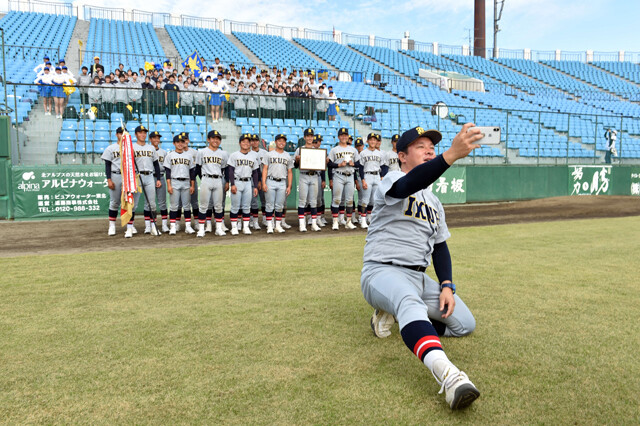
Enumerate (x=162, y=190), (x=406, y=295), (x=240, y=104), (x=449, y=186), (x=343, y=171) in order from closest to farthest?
(x=406, y=295) → (x=162, y=190) → (x=343, y=171) → (x=240, y=104) → (x=449, y=186)

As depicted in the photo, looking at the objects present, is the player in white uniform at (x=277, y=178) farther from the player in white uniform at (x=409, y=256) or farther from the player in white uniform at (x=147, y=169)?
the player in white uniform at (x=409, y=256)

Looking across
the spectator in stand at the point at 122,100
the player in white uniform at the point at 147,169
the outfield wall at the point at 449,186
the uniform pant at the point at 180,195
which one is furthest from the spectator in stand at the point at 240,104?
the uniform pant at the point at 180,195

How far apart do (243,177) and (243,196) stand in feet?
1.40

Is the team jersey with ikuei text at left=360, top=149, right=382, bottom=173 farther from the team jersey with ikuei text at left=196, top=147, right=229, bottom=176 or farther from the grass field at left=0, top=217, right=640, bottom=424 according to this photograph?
the grass field at left=0, top=217, right=640, bottom=424

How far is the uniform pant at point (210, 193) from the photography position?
10031mm

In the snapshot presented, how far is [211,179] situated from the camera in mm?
10102

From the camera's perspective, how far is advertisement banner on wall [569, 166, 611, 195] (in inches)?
827

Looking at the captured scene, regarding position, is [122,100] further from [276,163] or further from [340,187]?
[340,187]

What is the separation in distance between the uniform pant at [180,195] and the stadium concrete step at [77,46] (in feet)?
50.4

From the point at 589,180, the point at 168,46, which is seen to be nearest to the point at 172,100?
the point at 168,46

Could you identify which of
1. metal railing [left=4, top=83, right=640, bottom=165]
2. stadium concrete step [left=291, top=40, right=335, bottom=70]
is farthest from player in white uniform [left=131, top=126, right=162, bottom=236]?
stadium concrete step [left=291, top=40, right=335, bottom=70]

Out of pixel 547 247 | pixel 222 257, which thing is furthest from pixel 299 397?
pixel 547 247

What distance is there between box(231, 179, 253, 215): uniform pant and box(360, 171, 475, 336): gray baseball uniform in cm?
715

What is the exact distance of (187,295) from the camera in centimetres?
493
